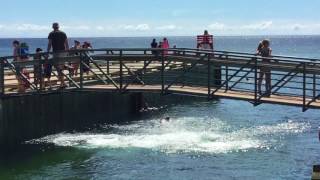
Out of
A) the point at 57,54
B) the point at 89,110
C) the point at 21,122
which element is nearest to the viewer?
the point at 57,54

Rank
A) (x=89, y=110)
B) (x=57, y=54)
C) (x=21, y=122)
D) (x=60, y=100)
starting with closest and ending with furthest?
(x=57, y=54)
(x=21, y=122)
(x=60, y=100)
(x=89, y=110)

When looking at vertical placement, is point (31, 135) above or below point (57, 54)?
below

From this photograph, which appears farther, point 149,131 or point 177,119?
point 177,119

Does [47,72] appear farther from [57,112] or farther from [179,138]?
[179,138]

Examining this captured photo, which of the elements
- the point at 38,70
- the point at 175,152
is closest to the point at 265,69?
the point at 175,152

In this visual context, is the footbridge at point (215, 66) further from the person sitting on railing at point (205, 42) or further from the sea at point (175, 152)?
the person sitting on railing at point (205, 42)

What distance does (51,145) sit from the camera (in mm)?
25219

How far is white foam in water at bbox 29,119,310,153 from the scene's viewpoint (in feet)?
82.2

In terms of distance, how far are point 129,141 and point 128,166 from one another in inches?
170

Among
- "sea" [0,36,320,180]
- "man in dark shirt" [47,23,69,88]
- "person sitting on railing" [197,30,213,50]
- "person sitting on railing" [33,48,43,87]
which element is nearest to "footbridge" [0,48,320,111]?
"person sitting on railing" [33,48,43,87]

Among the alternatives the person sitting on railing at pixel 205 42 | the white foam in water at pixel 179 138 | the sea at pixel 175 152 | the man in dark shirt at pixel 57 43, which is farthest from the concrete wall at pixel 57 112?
the person sitting on railing at pixel 205 42

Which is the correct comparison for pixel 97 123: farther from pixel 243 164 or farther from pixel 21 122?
pixel 243 164

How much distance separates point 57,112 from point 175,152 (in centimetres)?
635

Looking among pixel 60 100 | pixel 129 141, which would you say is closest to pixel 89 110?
pixel 60 100
